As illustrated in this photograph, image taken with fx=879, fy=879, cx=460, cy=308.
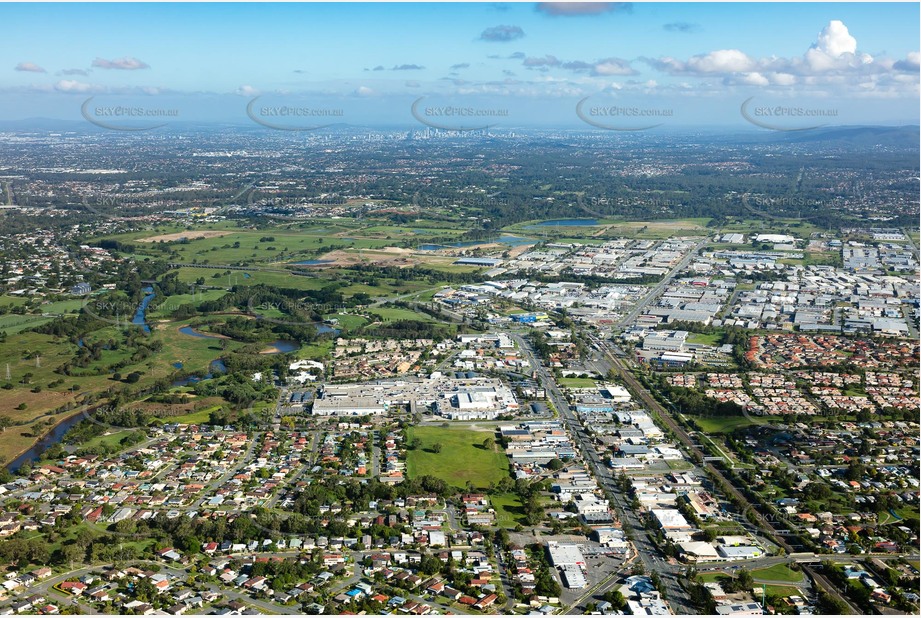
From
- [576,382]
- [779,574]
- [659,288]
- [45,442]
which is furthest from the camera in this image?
[659,288]

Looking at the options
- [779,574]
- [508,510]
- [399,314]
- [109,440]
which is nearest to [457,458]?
[508,510]

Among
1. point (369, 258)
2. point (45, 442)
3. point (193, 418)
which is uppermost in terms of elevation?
point (369, 258)

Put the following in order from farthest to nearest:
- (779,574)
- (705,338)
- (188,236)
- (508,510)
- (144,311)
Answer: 1. (188,236)
2. (144,311)
3. (705,338)
4. (508,510)
5. (779,574)

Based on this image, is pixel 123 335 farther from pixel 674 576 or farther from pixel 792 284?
pixel 792 284

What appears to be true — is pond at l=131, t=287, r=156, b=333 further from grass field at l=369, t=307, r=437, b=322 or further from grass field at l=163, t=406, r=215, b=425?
grass field at l=163, t=406, r=215, b=425

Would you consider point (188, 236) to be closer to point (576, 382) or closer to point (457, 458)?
point (576, 382)

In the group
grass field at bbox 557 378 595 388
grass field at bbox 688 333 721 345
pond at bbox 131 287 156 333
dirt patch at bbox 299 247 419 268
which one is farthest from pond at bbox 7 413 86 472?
dirt patch at bbox 299 247 419 268

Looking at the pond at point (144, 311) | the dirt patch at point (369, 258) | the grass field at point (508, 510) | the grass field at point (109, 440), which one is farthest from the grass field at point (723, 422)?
the dirt patch at point (369, 258)

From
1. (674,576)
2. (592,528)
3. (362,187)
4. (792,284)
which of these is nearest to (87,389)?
(592,528)
